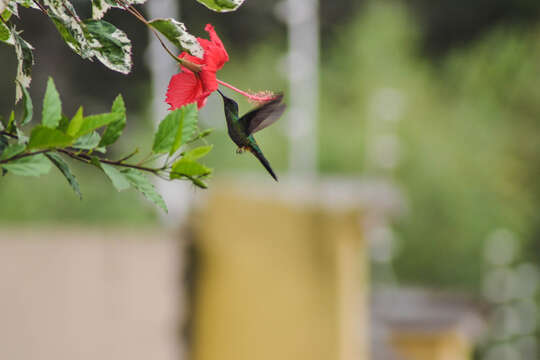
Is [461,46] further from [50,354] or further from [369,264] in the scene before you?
[50,354]

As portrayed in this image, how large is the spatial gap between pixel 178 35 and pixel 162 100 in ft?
8.95

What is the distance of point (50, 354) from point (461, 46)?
361 inches

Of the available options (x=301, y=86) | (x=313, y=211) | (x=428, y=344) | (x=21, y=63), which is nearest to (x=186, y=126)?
(x=21, y=63)

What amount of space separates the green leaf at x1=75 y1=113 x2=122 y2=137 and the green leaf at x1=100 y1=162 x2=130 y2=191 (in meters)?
0.02

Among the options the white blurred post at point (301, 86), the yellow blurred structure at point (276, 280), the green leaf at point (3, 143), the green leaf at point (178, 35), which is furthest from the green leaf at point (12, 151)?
the white blurred post at point (301, 86)

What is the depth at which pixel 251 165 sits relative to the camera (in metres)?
4.91

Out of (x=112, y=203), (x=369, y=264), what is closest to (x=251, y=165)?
(x=112, y=203)

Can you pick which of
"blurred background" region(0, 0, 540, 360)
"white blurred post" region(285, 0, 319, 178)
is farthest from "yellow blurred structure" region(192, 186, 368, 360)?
"white blurred post" region(285, 0, 319, 178)

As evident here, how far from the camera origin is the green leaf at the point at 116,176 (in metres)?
0.45

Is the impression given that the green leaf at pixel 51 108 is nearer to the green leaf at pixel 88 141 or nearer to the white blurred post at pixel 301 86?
the green leaf at pixel 88 141

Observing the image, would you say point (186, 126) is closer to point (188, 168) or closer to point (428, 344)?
point (188, 168)

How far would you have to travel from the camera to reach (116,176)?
1.51ft

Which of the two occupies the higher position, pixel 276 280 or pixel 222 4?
pixel 222 4

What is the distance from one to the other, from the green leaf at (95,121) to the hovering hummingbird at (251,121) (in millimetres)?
69
